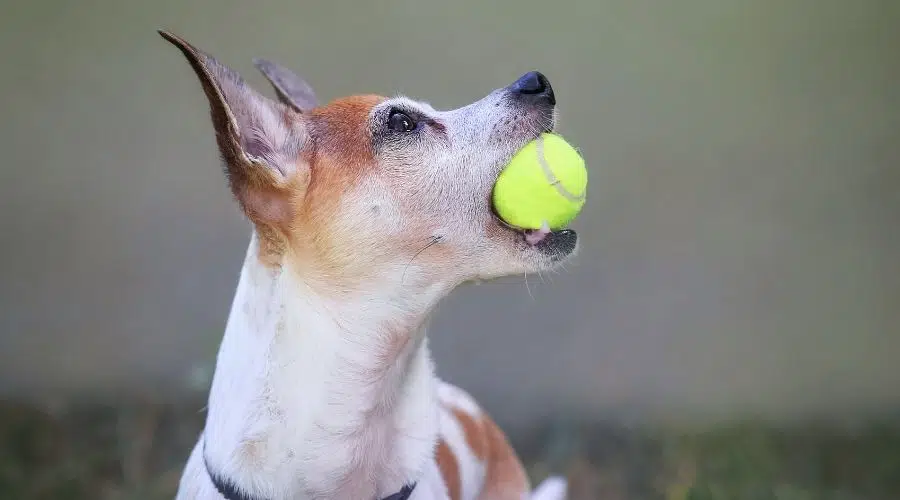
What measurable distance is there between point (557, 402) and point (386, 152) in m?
2.11

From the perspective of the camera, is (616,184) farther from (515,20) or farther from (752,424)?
(752,424)

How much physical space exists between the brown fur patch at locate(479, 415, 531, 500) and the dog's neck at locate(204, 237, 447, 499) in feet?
2.54

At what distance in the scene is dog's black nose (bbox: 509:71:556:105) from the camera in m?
1.88

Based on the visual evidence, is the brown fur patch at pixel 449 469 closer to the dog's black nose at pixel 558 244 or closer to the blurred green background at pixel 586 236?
the dog's black nose at pixel 558 244

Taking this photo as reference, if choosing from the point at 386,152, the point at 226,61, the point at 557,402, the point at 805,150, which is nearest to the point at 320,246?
the point at 386,152

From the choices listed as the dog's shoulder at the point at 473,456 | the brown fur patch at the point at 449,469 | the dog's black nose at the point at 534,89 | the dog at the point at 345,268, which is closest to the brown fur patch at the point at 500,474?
the dog's shoulder at the point at 473,456

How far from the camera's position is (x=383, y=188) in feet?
5.90

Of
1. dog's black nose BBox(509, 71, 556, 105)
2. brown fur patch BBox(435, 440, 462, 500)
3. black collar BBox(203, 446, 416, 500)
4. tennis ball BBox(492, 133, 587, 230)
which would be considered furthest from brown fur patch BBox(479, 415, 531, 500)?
dog's black nose BBox(509, 71, 556, 105)

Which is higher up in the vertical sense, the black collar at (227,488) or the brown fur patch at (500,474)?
the black collar at (227,488)

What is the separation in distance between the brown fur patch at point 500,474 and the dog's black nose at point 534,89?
3.63 feet

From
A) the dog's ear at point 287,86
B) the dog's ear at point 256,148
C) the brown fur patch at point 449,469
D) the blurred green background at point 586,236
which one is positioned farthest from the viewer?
the blurred green background at point 586,236

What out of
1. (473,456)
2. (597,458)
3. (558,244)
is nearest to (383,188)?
(558,244)

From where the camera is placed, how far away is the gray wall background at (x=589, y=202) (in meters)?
3.48

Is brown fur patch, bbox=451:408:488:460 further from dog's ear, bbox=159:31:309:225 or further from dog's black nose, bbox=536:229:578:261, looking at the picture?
dog's ear, bbox=159:31:309:225
